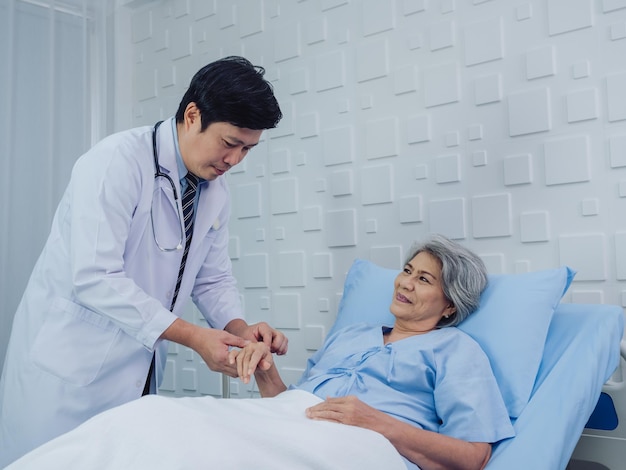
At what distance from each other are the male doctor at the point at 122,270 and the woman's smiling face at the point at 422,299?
41 centimetres

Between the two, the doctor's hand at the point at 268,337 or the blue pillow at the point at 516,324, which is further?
the doctor's hand at the point at 268,337

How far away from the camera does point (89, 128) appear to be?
3.43 m

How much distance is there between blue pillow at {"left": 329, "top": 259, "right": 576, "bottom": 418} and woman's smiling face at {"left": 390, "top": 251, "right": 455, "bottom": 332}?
98mm

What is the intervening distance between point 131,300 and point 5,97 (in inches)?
74.8

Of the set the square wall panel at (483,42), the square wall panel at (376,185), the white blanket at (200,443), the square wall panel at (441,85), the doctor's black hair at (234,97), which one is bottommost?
the white blanket at (200,443)

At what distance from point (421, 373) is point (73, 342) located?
985 mm

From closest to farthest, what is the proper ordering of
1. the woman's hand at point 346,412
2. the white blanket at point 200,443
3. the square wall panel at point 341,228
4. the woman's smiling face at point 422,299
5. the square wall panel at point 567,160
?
the white blanket at point 200,443, the woman's hand at point 346,412, the woman's smiling face at point 422,299, the square wall panel at point 567,160, the square wall panel at point 341,228

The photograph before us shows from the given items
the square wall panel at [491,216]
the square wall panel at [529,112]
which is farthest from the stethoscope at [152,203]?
the square wall panel at [529,112]

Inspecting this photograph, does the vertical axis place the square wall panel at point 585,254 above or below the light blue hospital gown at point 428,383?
above

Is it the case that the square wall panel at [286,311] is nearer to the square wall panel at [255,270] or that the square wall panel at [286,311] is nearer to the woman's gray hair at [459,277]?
the square wall panel at [255,270]

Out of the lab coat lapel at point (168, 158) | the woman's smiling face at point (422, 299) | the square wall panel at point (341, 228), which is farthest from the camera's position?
the square wall panel at point (341, 228)

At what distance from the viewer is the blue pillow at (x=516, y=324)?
71.6 inches

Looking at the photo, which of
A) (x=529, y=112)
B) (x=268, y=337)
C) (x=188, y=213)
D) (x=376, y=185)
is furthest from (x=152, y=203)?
(x=529, y=112)

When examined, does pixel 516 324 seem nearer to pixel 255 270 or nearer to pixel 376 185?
pixel 376 185
